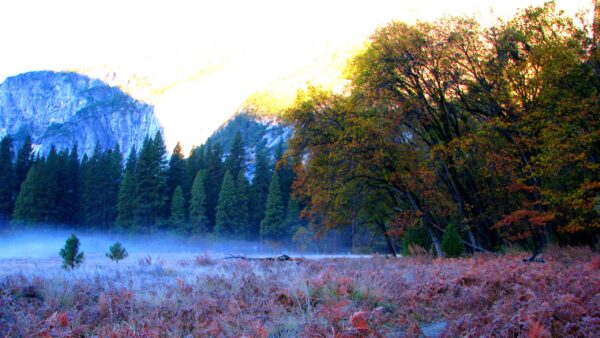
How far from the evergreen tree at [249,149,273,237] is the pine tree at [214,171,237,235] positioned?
4.86m

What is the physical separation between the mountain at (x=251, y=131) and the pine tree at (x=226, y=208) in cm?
6928

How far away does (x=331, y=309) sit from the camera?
4.78m

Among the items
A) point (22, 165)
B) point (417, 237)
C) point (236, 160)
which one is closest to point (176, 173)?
point (236, 160)

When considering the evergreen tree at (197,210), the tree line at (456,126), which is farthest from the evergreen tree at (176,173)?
the tree line at (456,126)

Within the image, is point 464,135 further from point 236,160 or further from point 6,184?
point 6,184

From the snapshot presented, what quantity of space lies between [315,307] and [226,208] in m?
52.7

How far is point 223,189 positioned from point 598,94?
46792mm

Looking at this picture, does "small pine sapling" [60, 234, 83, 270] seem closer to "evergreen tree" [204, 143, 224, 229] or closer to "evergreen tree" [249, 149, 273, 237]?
"evergreen tree" [204, 143, 224, 229]

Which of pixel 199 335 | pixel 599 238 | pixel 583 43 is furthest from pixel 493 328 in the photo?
pixel 583 43

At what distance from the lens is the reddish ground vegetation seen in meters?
4.46

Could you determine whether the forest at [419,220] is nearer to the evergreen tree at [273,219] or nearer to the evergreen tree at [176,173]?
the evergreen tree at [273,219]

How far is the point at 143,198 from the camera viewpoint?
57031 millimetres

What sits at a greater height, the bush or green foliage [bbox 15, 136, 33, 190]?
green foliage [bbox 15, 136, 33, 190]

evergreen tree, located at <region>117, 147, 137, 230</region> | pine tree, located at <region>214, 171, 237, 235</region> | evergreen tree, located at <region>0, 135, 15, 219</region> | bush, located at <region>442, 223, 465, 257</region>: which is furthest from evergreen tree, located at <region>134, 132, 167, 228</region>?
bush, located at <region>442, 223, 465, 257</region>
